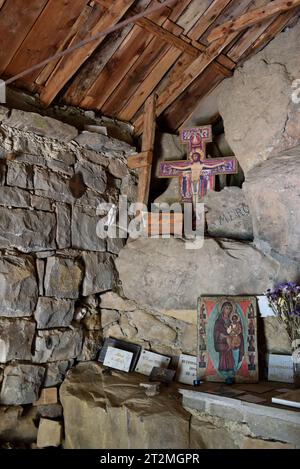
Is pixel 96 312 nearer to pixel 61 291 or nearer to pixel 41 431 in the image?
pixel 61 291

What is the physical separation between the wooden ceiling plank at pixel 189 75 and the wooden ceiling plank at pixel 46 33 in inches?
45.6

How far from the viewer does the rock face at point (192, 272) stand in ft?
10.0

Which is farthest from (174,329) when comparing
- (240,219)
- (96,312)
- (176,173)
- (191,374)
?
(176,173)

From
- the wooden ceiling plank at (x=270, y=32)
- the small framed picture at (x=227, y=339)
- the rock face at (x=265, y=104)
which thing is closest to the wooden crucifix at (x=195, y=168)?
the rock face at (x=265, y=104)

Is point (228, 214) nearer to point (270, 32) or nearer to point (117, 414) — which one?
point (270, 32)

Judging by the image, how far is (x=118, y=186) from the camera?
150 inches

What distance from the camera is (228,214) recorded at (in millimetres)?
3631

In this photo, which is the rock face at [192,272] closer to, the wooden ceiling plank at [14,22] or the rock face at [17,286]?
the rock face at [17,286]

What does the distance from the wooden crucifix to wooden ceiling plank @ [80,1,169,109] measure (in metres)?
0.85

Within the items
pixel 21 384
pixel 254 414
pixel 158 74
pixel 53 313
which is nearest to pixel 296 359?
pixel 254 414

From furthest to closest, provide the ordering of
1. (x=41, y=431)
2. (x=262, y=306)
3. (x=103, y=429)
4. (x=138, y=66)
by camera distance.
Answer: (x=138, y=66) → (x=262, y=306) → (x=41, y=431) → (x=103, y=429)

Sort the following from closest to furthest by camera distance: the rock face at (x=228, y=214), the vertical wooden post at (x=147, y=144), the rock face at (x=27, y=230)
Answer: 1. the rock face at (x=27, y=230)
2. the rock face at (x=228, y=214)
3. the vertical wooden post at (x=147, y=144)

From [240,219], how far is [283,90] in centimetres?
125
